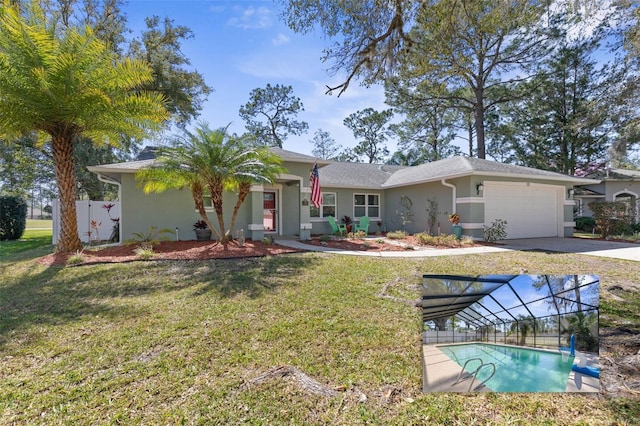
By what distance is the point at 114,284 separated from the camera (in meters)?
5.84

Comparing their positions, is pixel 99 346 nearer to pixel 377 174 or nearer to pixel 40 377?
pixel 40 377

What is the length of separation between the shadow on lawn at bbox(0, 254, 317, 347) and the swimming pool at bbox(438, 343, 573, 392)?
151 inches

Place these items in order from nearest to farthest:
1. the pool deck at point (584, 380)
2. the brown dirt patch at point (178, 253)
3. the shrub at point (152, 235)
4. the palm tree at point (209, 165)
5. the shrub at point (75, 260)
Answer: the pool deck at point (584, 380)
the shrub at point (75, 260)
the brown dirt patch at point (178, 253)
the palm tree at point (209, 165)
the shrub at point (152, 235)

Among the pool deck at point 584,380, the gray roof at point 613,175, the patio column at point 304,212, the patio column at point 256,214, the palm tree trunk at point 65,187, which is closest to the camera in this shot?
the pool deck at point 584,380

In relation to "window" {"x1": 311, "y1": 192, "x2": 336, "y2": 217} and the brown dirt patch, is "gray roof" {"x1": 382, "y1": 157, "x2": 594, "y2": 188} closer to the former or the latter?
"window" {"x1": 311, "y1": 192, "x2": 336, "y2": 217}

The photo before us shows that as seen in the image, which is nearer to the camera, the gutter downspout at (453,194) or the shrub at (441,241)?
the shrub at (441,241)

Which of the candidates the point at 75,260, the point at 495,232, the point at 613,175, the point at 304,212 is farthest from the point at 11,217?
the point at 613,175

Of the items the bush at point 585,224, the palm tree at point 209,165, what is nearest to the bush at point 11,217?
the palm tree at point 209,165

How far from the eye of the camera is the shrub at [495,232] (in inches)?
472

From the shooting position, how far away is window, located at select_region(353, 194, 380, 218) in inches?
655

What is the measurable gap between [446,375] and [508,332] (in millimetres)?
430

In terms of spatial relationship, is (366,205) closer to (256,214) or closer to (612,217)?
(256,214)

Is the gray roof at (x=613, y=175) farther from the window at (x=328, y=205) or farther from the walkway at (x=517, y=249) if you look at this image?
the window at (x=328, y=205)

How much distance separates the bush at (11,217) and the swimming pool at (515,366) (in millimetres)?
19701
